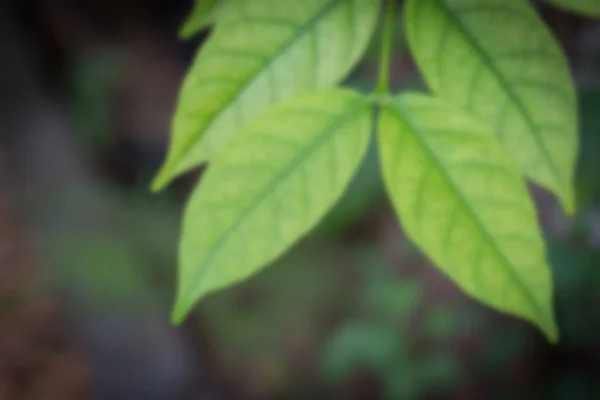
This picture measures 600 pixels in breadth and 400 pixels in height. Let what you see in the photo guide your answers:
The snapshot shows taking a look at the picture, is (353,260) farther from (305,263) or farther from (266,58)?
(266,58)

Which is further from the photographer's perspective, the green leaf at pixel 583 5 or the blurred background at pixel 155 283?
the blurred background at pixel 155 283

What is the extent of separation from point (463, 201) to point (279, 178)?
68mm

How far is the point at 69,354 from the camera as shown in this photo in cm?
102

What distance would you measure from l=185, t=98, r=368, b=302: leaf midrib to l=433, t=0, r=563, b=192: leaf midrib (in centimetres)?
5

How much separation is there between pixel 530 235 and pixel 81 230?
0.80 meters

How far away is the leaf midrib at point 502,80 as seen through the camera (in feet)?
0.87

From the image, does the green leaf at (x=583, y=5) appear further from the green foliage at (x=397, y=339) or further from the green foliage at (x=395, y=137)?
→ the green foliage at (x=397, y=339)

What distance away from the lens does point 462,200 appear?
26 centimetres

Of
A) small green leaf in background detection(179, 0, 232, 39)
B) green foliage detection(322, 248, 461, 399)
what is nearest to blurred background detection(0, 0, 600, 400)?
green foliage detection(322, 248, 461, 399)

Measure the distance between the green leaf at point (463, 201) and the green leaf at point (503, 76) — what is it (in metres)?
0.02

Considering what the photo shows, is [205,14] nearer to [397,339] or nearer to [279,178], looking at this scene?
[279,178]

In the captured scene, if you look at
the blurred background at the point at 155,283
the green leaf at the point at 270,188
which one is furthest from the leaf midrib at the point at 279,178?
the blurred background at the point at 155,283

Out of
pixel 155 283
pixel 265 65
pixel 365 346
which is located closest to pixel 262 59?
pixel 265 65

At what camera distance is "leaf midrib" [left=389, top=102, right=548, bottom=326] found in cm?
26
